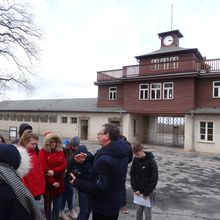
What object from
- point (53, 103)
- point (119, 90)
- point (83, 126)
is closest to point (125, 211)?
point (119, 90)

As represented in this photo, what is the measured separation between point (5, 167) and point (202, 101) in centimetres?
2059

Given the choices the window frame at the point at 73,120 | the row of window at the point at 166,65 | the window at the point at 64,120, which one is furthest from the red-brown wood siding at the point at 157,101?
the window at the point at 64,120

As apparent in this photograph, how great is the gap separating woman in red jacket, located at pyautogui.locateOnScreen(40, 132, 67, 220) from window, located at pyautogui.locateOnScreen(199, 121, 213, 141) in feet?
56.7

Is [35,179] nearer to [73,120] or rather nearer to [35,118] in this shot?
[73,120]

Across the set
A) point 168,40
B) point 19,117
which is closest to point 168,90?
point 168,40

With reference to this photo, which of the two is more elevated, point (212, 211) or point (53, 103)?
point (53, 103)

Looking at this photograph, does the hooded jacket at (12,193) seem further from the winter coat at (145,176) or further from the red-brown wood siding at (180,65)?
the red-brown wood siding at (180,65)

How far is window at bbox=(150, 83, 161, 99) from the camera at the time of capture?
2203 cm

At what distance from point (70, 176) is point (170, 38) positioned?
82.0ft

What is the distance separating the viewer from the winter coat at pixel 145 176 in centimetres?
446

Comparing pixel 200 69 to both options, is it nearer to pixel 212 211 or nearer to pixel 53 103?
pixel 212 211

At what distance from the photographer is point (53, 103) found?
35031mm

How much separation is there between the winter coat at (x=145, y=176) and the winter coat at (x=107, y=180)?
1.43 m

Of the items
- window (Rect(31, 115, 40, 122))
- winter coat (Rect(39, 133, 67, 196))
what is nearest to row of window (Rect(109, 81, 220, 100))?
window (Rect(31, 115, 40, 122))
